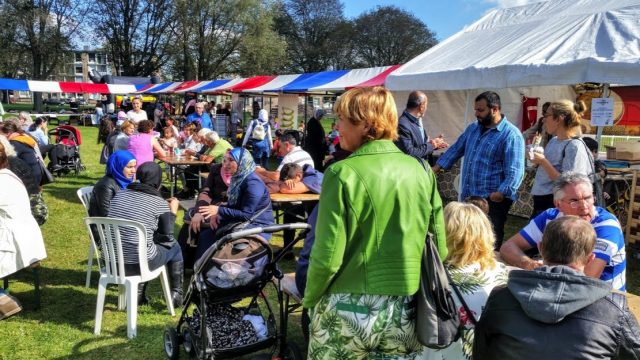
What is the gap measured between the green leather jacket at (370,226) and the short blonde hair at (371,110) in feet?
0.19

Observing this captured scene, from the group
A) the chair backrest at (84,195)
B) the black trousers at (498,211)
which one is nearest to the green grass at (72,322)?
the chair backrest at (84,195)

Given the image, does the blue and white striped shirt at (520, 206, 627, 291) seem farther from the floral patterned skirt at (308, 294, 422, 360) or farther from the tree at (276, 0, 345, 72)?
the tree at (276, 0, 345, 72)

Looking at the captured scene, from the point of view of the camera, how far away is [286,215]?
5902 millimetres

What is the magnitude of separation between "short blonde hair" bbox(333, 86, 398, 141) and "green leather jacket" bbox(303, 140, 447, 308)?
6 centimetres

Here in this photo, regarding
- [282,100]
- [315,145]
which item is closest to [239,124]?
[282,100]

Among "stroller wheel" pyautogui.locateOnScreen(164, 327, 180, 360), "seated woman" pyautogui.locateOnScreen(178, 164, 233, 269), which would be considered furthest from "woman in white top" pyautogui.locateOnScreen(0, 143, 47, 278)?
"stroller wheel" pyautogui.locateOnScreen(164, 327, 180, 360)

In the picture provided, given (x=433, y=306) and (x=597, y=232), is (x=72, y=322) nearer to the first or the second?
(x=433, y=306)

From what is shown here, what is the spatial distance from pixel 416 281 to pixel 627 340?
761 mm

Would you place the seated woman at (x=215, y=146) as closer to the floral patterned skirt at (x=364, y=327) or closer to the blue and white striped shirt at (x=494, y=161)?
the blue and white striped shirt at (x=494, y=161)

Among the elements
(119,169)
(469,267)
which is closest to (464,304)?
(469,267)

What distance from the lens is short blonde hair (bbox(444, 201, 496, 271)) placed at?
2227 millimetres

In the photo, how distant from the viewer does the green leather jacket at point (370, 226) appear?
1.61 metres

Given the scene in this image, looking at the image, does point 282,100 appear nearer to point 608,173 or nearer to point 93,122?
point 608,173

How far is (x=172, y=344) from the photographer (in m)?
3.16
